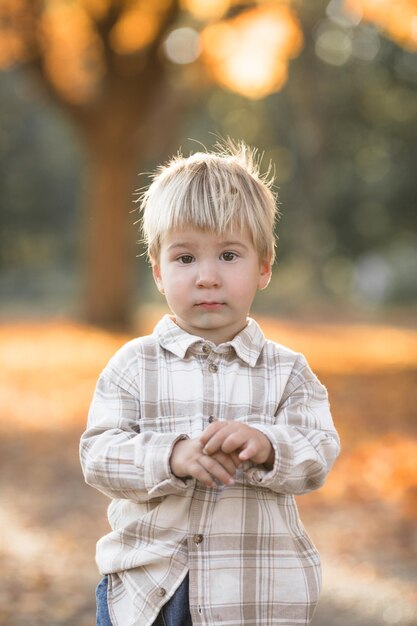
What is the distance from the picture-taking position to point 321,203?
79.8 ft

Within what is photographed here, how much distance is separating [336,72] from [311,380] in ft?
76.3

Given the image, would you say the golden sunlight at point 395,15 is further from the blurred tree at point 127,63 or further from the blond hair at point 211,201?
the blond hair at point 211,201

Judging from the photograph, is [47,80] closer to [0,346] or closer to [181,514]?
[0,346]

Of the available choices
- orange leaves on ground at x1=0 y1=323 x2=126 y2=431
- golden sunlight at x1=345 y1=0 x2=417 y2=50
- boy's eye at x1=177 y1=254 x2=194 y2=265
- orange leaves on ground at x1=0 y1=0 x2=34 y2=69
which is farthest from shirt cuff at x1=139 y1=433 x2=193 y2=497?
orange leaves on ground at x1=0 y1=0 x2=34 y2=69

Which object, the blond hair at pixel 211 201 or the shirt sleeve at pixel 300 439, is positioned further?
the blond hair at pixel 211 201

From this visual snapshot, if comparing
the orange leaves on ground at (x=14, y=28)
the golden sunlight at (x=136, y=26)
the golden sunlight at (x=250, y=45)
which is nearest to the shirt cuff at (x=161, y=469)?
the orange leaves on ground at (x=14, y=28)

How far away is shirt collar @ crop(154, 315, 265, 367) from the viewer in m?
2.11

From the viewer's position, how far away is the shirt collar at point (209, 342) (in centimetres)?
211

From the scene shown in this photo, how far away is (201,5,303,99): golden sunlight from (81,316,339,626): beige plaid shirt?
12241 millimetres

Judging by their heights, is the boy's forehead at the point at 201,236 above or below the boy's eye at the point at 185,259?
above

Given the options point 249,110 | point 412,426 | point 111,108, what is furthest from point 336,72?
point 412,426

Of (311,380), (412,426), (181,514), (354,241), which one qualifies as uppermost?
(354,241)

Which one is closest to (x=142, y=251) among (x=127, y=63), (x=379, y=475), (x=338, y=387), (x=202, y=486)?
(x=127, y=63)

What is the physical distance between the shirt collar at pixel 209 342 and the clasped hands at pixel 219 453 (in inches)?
9.8
